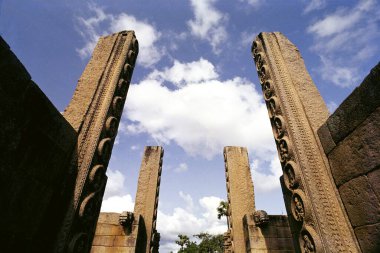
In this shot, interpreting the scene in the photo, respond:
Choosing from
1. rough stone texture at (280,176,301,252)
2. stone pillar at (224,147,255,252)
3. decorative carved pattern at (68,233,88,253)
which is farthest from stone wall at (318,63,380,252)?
stone pillar at (224,147,255,252)

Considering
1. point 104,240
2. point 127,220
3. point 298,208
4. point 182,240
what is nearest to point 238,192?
point 127,220

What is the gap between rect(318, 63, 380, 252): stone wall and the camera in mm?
2016

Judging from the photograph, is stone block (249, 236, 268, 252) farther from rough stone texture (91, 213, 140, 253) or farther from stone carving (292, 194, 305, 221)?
stone carving (292, 194, 305, 221)

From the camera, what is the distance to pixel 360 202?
2.20 meters

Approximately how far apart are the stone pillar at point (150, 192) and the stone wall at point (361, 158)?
6455 millimetres

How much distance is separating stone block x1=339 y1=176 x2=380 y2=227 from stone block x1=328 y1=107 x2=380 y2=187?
3.4 inches

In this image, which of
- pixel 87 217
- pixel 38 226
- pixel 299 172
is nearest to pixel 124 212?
pixel 87 217

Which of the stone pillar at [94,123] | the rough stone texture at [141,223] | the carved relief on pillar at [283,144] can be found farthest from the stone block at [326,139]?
the rough stone texture at [141,223]

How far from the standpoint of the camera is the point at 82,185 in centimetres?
250

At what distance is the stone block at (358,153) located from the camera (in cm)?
203

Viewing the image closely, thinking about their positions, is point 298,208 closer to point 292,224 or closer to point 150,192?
point 292,224

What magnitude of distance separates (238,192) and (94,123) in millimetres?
6636

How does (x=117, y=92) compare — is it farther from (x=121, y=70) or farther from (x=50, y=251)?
(x=50, y=251)

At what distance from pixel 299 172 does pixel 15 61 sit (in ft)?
10.6
